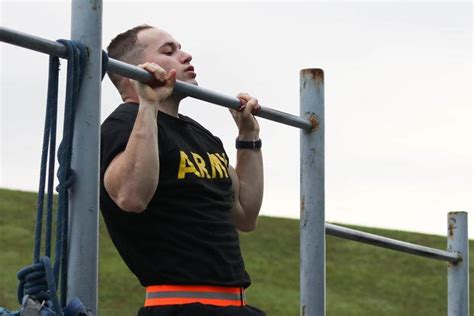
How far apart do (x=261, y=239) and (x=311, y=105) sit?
16.1 metres

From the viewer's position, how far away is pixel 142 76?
280 centimetres

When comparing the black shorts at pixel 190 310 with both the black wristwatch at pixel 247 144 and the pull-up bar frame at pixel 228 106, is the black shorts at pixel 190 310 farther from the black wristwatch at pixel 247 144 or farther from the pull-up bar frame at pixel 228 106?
the black wristwatch at pixel 247 144

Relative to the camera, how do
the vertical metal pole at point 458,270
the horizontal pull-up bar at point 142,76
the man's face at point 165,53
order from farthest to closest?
1. the vertical metal pole at point 458,270
2. the man's face at point 165,53
3. the horizontal pull-up bar at point 142,76

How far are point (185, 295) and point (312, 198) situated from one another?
2.48ft

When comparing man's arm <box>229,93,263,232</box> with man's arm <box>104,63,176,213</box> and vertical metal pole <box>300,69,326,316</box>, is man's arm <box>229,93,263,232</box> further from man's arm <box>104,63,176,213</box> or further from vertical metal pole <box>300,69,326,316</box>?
man's arm <box>104,63,176,213</box>

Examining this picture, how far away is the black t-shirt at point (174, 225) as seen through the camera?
3137mm

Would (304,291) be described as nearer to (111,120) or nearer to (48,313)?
(111,120)

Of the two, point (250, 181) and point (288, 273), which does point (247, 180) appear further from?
point (288, 273)

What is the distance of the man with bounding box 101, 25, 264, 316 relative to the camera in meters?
3.06

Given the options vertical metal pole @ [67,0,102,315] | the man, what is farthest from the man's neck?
vertical metal pole @ [67,0,102,315]

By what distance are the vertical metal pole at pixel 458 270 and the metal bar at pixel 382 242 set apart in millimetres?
43

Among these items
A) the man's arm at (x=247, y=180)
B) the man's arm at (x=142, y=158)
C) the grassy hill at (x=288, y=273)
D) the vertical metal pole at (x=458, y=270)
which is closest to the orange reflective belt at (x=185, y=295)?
the man's arm at (x=142, y=158)

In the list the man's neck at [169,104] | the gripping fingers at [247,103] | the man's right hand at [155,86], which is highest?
the gripping fingers at [247,103]

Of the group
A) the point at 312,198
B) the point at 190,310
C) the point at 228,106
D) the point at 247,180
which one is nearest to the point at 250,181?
the point at 247,180
